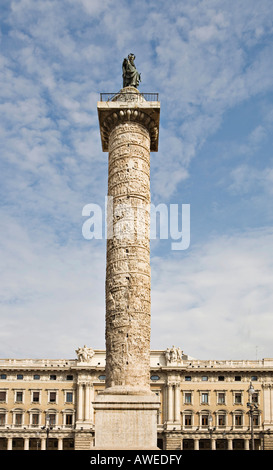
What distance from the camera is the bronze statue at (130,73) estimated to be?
2211 cm

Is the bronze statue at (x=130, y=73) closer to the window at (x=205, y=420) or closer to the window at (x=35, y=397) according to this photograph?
the window at (x=35, y=397)

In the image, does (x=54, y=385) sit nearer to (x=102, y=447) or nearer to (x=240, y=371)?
(x=240, y=371)

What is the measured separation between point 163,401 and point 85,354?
347 inches

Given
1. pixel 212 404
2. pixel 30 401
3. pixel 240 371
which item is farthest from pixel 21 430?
pixel 240 371

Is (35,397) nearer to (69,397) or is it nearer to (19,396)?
(19,396)

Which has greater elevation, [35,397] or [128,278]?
[128,278]

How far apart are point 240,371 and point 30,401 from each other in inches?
808

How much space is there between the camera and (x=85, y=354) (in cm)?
5231

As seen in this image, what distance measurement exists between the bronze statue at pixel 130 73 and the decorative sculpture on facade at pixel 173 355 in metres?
35.0

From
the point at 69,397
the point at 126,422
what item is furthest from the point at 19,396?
the point at 126,422

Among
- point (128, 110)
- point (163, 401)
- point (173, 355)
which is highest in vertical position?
point (128, 110)

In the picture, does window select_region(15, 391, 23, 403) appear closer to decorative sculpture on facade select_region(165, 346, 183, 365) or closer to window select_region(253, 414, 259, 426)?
decorative sculpture on facade select_region(165, 346, 183, 365)

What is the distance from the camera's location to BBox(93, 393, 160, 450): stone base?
1678 centimetres
